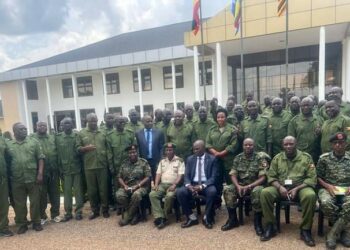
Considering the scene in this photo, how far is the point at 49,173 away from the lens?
5.30 meters

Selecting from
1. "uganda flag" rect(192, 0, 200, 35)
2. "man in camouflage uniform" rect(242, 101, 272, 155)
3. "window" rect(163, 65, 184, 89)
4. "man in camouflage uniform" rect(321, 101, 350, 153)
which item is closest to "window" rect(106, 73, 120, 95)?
"window" rect(163, 65, 184, 89)

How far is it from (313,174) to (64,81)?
22915 mm

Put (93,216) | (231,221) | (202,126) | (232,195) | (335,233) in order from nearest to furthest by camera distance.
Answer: (335,233) < (232,195) < (231,221) < (93,216) < (202,126)

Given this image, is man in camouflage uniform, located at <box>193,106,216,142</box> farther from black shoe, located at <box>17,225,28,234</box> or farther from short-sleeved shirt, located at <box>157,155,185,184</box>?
black shoe, located at <box>17,225,28,234</box>

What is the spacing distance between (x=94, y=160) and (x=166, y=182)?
1.37 metres

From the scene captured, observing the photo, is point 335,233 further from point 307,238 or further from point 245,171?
point 245,171

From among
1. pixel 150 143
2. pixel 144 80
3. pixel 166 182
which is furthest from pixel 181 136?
pixel 144 80

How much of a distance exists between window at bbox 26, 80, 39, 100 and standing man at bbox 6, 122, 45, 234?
70.9ft

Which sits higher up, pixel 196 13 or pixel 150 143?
A: pixel 196 13

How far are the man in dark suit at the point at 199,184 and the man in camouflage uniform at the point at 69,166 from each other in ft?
6.46

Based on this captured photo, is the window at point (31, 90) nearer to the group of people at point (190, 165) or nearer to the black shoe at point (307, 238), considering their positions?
the group of people at point (190, 165)

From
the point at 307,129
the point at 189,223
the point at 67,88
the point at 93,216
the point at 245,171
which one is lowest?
the point at 93,216

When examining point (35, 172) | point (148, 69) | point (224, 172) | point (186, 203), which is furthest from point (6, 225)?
point (148, 69)

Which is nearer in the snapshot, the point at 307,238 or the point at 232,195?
the point at 307,238
